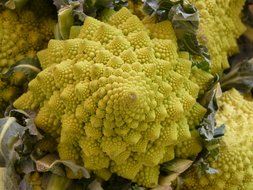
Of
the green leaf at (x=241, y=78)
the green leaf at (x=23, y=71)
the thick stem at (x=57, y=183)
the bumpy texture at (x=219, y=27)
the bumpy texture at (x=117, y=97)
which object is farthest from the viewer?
the green leaf at (x=241, y=78)

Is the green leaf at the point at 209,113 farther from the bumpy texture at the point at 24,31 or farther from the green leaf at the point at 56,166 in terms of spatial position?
the bumpy texture at the point at 24,31

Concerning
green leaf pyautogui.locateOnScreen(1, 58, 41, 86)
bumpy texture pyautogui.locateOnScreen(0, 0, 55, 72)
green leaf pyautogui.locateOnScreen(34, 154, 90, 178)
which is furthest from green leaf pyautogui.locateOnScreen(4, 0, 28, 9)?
green leaf pyautogui.locateOnScreen(34, 154, 90, 178)

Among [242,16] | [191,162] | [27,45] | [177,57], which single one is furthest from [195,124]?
[242,16]

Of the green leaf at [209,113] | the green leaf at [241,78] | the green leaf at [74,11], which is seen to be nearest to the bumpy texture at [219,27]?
the green leaf at [241,78]

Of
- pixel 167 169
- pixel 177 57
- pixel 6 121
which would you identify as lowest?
pixel 167 169

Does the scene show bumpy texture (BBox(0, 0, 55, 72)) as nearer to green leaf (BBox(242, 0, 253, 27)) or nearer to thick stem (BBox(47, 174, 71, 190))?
thick stem (BBox(47, 174, 71, 190))

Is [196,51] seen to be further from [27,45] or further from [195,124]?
[27,45]

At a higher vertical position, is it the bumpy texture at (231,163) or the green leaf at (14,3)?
the green leaf at (14,3)

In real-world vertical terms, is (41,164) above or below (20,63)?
below
